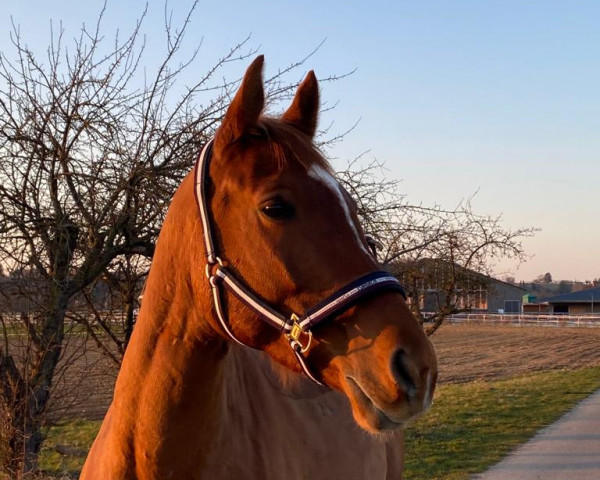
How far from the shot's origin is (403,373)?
1600 mm

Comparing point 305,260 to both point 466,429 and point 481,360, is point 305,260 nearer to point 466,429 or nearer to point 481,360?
point 466,429

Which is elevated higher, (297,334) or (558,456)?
(297,334)

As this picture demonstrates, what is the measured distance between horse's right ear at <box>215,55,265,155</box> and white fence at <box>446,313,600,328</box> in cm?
4644

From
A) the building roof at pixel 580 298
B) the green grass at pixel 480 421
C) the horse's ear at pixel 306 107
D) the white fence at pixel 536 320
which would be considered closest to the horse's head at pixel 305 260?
the horse's ear at pixel 306 107

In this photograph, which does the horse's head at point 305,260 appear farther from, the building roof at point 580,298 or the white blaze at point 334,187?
the building roof at point 580,298

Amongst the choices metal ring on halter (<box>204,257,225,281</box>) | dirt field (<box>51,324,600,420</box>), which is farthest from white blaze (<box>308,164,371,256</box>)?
dirt field (<box>51,324,600,420</box>)

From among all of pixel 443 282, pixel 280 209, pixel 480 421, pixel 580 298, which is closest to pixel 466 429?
pixel 480 421

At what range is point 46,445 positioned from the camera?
8.86 metres

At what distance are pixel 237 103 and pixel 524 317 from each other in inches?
2052

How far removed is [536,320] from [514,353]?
85.6 feet

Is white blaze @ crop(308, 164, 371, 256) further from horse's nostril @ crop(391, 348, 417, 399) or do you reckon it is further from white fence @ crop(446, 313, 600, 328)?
white fence @ crop(446, 313, 600, 328)

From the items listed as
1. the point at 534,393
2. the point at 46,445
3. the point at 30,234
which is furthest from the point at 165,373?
the point at 534,393

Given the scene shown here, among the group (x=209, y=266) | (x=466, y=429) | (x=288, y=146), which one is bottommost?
(x=466, y=429)

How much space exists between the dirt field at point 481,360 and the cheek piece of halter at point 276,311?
4230 millimetres
